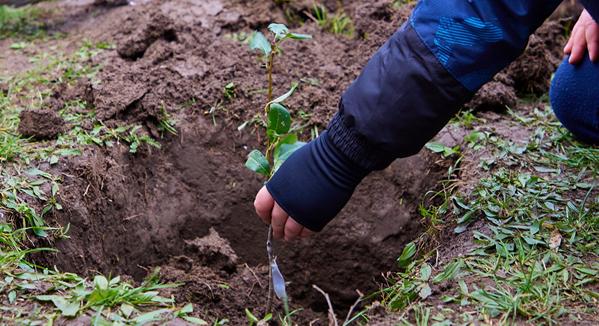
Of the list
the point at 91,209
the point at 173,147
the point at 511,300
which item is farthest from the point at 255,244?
the point at 511,300

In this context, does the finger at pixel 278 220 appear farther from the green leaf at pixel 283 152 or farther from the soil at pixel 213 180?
the soil at pixel 213 180

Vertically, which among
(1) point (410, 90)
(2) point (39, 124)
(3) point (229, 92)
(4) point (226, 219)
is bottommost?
(4) point (226, 219)

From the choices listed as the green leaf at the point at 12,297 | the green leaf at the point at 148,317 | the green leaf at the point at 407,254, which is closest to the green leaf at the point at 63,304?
the green leaf at the point at 12,297

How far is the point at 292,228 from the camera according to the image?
2281 millimetres

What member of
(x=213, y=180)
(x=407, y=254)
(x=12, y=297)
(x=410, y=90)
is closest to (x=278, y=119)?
(x=410, y=90)

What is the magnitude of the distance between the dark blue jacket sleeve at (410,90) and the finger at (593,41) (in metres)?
0.63

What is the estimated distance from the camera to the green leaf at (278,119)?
2.35 meters

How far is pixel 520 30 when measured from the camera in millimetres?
2029

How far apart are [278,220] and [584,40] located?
1323mm

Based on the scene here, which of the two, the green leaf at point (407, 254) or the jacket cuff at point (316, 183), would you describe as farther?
the green leaf at point (407, 254)

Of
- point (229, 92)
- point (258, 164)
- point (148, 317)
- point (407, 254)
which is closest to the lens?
point (148, 317)

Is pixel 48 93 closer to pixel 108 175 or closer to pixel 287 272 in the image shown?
pixel 108 175

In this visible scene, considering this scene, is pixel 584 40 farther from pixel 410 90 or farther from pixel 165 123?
pixel 165 123

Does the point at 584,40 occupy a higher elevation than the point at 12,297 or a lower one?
higher
